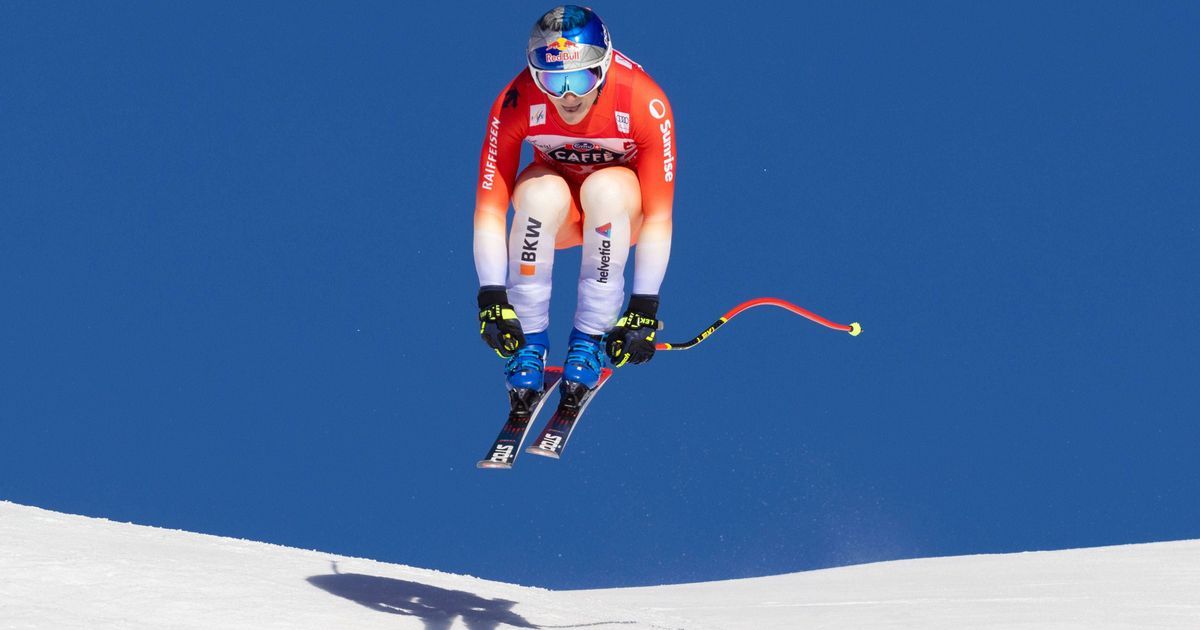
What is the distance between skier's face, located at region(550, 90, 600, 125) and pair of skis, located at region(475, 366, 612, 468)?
105 centimetres

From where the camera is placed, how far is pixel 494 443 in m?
7.13

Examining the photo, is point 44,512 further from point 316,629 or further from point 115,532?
point 316,629

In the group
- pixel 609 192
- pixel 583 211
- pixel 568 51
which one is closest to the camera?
pixel 568 51

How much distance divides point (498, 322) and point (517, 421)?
0.41 m

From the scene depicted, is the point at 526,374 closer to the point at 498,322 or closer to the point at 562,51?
the point at 498,322

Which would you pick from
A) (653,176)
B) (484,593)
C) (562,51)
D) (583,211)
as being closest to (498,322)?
(583,211)

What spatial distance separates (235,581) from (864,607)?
10.3 ft

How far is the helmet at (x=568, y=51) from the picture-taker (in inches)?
270

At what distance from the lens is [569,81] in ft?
22.6

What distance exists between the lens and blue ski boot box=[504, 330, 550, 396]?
23.7 feet

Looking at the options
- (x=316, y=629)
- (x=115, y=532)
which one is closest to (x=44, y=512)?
(x=115, y=532)

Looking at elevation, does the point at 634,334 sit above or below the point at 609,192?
below

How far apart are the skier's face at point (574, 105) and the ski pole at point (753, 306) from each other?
0.97m

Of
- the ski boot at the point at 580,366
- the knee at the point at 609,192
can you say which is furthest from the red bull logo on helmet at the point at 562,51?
the ski boot at the point at 580,366
